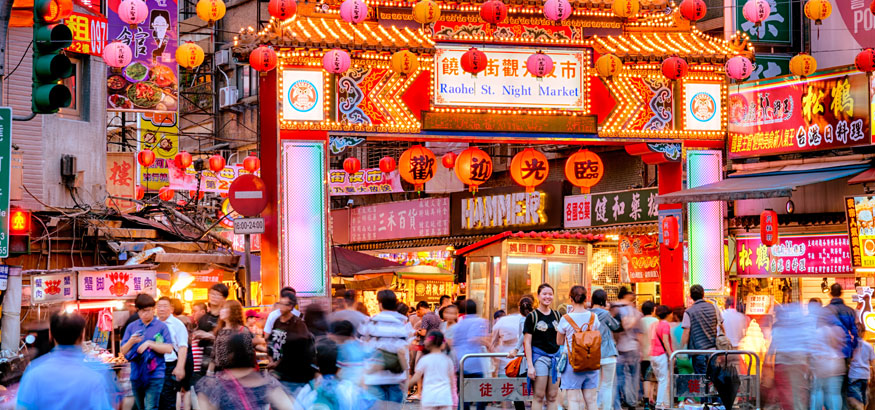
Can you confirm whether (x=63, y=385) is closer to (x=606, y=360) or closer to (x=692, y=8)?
(x=606, y=360)

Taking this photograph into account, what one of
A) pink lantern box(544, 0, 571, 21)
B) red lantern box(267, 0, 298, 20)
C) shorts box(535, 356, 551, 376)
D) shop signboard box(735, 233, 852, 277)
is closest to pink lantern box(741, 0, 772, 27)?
pink lantern box(544, 0, 571, 21)

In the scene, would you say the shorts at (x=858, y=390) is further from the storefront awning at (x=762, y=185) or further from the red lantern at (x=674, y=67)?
the red lantern at (x=674, y=67)

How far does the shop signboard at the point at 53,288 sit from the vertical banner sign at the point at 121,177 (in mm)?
4697

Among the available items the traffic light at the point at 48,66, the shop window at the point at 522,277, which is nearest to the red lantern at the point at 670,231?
the shop window at the point at 522,277

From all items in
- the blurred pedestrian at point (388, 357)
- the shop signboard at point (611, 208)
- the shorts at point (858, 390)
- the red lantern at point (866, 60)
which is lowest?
the shorts at point (858, 390)

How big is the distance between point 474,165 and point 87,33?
7.93m

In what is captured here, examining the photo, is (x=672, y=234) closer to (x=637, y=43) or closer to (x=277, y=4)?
(x=637, y=43)

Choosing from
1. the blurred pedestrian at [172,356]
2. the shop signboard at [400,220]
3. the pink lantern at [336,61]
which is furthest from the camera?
the shop signboard at [400,220]

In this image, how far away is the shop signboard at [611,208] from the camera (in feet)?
86.6

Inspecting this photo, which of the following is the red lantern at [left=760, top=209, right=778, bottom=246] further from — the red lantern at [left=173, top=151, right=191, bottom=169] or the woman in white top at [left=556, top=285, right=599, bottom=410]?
the red lantern at [left=173, top=151, right=191, bottom=169]

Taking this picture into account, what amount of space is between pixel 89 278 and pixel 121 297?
0.63 m

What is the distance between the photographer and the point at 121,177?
968 inches

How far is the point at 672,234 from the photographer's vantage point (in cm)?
2297

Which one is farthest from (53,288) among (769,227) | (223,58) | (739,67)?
(223,58)
